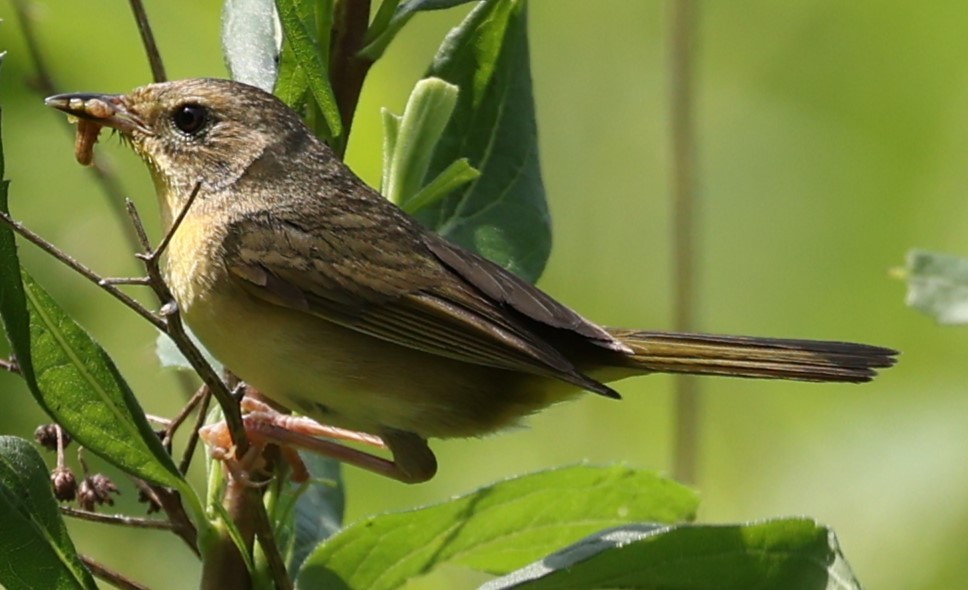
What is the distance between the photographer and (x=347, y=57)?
3033 mm

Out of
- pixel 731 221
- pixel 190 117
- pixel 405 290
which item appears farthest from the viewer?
pixel 731 221

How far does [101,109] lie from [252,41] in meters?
0.42

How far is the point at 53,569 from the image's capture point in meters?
2.52

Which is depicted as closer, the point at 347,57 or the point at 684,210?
the point at 347,57

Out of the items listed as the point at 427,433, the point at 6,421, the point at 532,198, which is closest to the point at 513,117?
the point at 532,198

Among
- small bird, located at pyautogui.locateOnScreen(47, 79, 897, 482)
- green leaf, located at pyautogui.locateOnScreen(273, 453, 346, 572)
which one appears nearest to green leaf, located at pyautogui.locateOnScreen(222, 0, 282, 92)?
small bird, located at pyautogui.locateOnScreen(47, 79, 897, 482)

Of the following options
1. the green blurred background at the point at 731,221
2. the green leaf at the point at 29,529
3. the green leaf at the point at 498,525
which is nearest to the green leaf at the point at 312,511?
the green leaf at the point at 498,525

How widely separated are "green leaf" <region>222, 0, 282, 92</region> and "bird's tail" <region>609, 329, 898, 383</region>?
1018 mm

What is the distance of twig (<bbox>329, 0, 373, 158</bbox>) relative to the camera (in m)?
3.03

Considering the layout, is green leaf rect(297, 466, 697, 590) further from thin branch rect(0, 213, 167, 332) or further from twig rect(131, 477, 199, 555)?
thin branch rect(0, 213, 167, 332)

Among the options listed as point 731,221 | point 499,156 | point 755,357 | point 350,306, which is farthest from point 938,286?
point 731,221

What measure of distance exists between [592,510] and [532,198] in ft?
2.41

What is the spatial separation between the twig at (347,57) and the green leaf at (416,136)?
148mm

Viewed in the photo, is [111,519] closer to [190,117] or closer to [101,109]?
[101,109]
